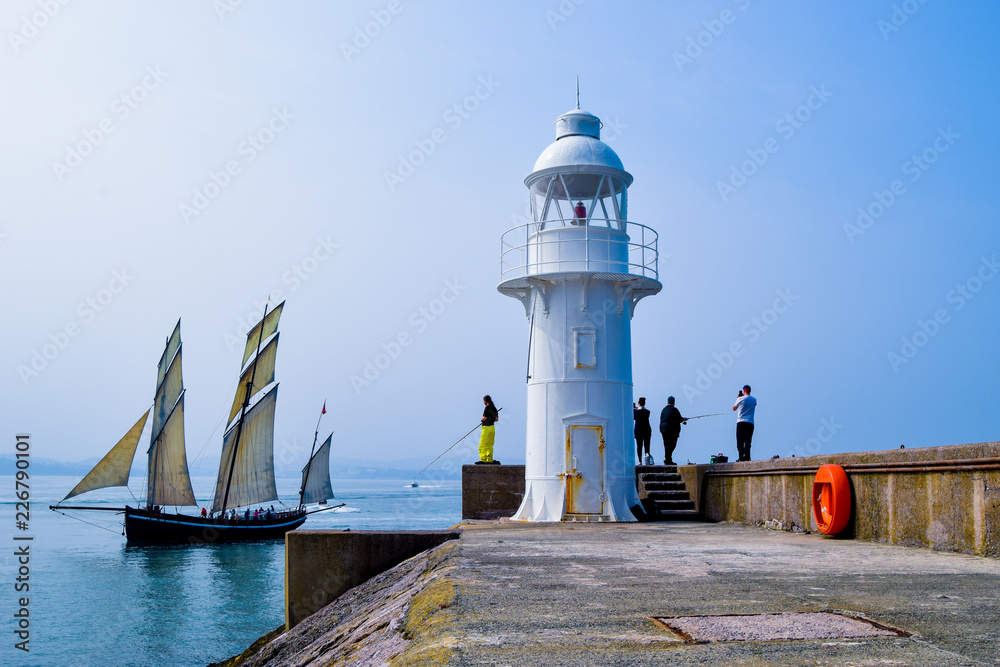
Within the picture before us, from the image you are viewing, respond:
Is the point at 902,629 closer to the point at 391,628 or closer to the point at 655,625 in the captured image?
the point at 655,625

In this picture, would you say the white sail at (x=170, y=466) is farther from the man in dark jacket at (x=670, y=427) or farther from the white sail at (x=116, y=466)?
the man in dark jacket at (x=670, y=427)

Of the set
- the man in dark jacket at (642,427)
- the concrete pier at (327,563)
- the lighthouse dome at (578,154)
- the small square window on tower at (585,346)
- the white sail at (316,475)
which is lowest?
the white sail at (316,475)

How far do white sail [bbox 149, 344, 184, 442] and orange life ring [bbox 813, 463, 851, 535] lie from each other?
46336 millimetres

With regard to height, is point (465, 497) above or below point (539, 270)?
below

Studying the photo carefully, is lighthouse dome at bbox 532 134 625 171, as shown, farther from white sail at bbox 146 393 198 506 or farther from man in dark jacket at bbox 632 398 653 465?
white sail at bbox 146 393 198 506

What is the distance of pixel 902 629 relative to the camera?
3.66 m

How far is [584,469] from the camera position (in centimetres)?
1298

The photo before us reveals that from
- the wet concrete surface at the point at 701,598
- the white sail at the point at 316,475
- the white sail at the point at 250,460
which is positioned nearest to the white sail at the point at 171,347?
the white sail at the point at 250,460

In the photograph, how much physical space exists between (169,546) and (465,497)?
1629 inches

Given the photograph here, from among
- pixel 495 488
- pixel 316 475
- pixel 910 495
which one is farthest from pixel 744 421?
pixel 316 475

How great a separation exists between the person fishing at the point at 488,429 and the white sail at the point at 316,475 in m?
44.8

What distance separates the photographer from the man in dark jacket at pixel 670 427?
15336mm

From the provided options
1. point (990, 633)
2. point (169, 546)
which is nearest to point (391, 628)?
point (990, 633)

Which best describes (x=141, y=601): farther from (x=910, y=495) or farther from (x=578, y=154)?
(x=910, y=495)
